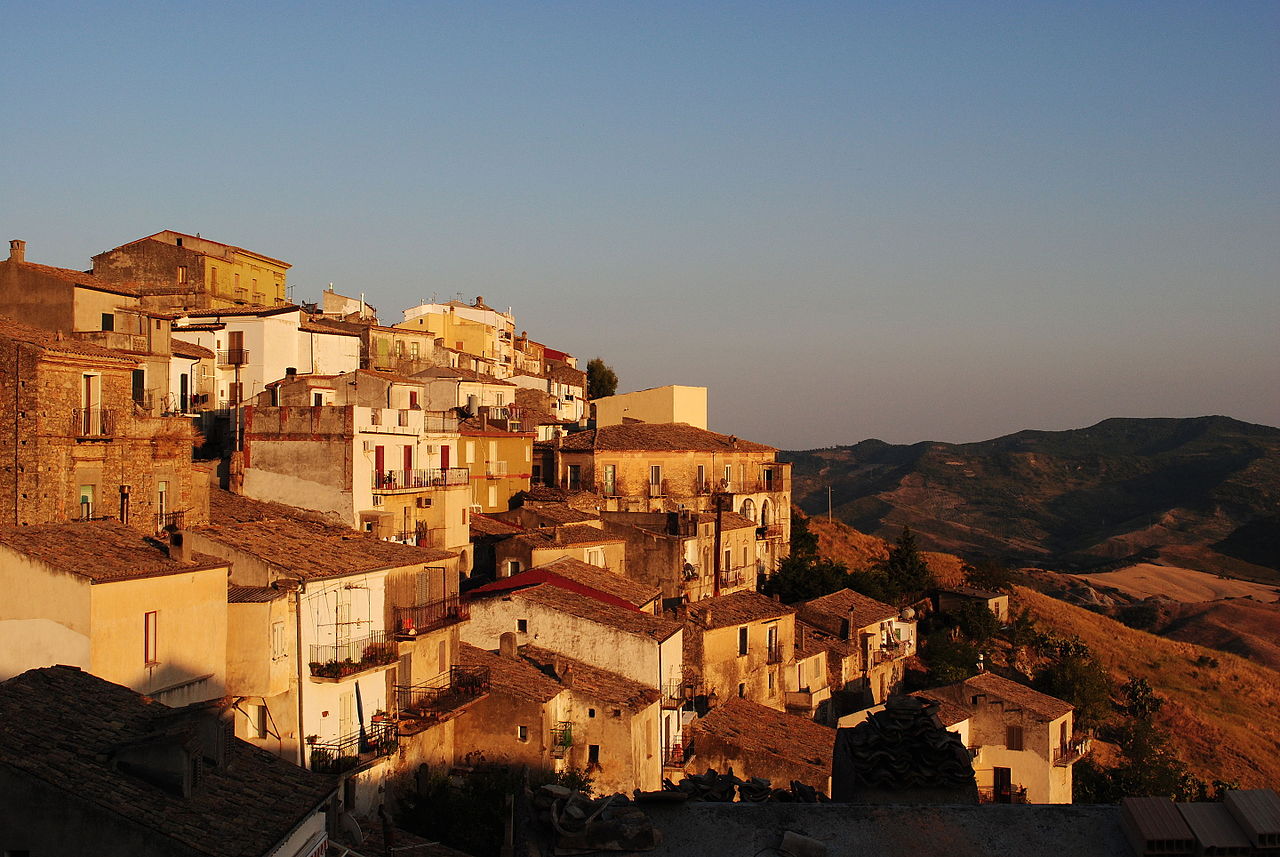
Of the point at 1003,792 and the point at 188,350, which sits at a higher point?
the point at 188,350

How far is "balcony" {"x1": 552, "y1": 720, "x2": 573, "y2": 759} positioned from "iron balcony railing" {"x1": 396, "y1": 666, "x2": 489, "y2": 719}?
A: 226cm

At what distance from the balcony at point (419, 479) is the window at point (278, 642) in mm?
11687

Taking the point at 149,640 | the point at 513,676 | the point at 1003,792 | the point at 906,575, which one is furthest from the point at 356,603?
the point at 906,575

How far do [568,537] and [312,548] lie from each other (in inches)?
615

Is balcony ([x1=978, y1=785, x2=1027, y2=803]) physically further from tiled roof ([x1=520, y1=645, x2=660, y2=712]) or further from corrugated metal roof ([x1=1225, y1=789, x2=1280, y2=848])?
corrugated metal roof ([x1=1225, y1=789, x2=1280, y2=848])

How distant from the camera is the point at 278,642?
26.4m

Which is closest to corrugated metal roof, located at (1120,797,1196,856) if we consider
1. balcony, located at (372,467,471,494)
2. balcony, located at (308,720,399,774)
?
balcony, located at (308,720,399,774)

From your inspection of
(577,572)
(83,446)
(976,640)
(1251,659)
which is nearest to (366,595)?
(83,446)

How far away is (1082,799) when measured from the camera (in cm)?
4753

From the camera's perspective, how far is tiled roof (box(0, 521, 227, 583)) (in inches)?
837

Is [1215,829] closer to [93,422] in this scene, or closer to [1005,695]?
[93,422]

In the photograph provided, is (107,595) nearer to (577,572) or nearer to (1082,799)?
(577,572)

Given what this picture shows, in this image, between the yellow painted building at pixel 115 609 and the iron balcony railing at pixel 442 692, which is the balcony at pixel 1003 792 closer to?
the iron balcony railing at pixel 442 692

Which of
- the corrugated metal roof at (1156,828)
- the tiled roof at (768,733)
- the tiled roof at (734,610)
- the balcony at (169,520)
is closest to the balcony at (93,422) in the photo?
the balcony at (169,520)
